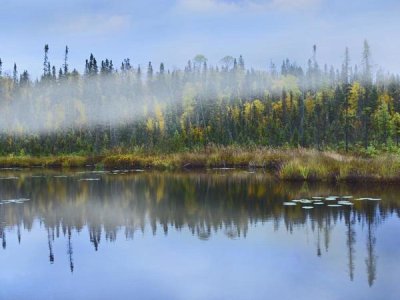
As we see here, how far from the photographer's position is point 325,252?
46.4ft

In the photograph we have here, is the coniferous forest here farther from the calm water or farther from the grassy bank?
the calm water

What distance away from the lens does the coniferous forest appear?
A: 93.4 meters

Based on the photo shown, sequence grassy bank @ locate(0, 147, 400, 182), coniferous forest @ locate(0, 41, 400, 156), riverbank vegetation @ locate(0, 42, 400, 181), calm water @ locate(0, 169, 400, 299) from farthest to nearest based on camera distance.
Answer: coniferous forest @ locate(0, 41, 400, 156) < riverbank vegetation @ locate(0, 42, 400, 181) < grassy bank @ locate(0, 147, 400, 182) < calm water @ locate(0, 169, 400, 299)

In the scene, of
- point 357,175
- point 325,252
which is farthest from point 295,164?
point 325,252

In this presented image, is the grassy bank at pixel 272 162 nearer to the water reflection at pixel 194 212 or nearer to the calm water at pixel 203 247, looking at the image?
the water reflection at pixel 194 212

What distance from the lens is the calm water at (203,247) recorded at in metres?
11.3

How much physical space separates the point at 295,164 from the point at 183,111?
99424mm

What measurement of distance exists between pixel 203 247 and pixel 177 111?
117013 millimetres

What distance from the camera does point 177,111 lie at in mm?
131500

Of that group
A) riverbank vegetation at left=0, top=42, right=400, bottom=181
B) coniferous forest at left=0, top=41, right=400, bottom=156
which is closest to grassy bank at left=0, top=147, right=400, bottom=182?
riverbank vegetation at left=0, top=42, right=400, bottom=181

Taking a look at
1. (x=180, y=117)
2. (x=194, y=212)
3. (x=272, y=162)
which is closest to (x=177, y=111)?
(x=180, y=117)

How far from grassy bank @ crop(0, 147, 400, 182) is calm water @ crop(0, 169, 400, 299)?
303cm

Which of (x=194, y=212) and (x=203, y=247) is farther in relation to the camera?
(x=194, y=212)

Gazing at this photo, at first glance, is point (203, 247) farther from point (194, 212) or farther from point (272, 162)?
point (272, 162)
